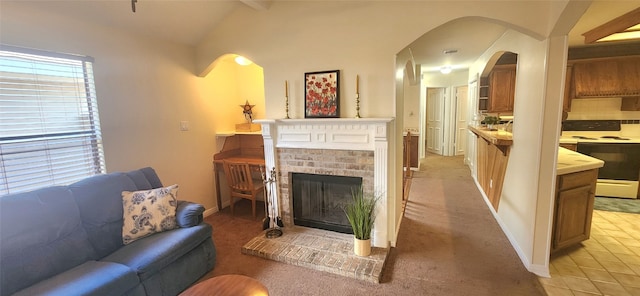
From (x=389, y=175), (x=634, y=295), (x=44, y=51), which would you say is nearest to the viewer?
(x=634, y=295)

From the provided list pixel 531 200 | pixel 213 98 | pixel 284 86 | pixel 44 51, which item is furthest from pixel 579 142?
pixel 44 51

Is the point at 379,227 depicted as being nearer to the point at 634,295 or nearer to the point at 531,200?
the point at 531,200

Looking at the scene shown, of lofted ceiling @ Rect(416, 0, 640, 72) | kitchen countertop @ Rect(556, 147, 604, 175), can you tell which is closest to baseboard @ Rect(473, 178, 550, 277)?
kitchen countertop @ Rect(556, 147, 604, 175)

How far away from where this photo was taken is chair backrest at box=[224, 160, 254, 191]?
347 cm

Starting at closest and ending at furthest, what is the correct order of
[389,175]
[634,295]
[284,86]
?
[634,295] < [389,175] < [284,86]

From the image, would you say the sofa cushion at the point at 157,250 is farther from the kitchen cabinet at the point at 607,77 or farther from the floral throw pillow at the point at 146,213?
the kitchen cabinet at the point at 607,77

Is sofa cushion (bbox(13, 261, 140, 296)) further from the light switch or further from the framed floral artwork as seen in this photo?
the framed floral artwork

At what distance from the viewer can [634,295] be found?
2.07m

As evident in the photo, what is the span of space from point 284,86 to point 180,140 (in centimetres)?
154

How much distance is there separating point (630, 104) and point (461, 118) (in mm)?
3571

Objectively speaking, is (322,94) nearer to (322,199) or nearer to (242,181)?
(322,199)

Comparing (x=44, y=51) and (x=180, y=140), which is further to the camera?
(x=180, y=140)

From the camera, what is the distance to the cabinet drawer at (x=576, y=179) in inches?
95.7

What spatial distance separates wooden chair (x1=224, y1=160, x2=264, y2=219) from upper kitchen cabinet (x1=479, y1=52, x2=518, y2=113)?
A: 4223 mm
